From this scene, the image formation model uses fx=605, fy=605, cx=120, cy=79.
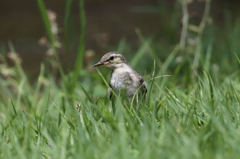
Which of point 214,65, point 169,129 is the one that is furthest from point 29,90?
point 169,129

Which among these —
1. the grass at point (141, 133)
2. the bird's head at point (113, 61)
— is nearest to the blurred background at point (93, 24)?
the bird's head at point (113, 61)

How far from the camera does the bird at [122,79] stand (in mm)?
4895

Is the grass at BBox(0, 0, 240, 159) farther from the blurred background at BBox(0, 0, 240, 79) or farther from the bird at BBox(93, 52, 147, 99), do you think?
the blurred background at BBox(0, 0, 240, 79)

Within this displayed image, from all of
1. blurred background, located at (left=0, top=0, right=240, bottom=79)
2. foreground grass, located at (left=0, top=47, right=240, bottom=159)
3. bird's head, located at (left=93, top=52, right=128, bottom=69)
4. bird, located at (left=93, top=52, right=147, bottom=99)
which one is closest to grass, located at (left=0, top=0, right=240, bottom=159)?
foreground grass, located at (left=0, top=47, right=240, bottom=159)

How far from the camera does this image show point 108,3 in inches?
411

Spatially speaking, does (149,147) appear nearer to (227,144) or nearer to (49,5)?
(227,144)

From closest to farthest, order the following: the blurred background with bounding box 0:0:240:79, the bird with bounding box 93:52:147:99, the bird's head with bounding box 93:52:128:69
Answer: the bird with bounding box 93:52:147:99, the bird's head with bounding box 93:52:128:69, the blurred background with bounding box 0:0:240:79

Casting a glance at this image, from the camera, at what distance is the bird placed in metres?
4.89

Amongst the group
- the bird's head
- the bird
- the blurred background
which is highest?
the bird's head

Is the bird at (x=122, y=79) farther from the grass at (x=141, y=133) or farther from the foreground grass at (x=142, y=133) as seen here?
the foreground grass at (x=142, y=133)

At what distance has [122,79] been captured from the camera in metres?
5.00

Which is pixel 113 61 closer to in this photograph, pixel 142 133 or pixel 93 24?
pixel 142 133

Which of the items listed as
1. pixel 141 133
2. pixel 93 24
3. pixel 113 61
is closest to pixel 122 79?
pixel 113 61

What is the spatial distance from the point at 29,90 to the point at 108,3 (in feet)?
13.7
